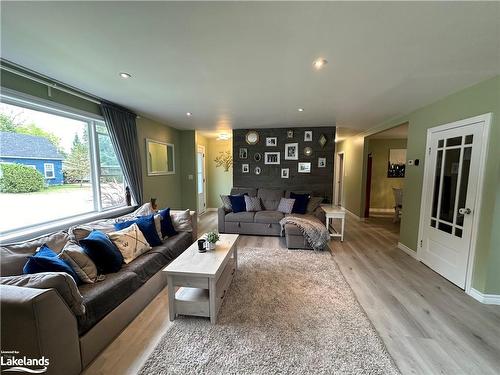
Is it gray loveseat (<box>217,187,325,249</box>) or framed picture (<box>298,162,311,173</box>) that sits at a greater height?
framed picture (<box>298,162,311,173</box>)

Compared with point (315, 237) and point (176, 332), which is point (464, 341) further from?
point (176, 332)

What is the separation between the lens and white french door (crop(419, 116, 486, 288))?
7.84 ft

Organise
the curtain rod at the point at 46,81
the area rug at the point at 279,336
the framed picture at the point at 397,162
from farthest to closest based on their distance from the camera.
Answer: the framed picture at the point at 397,162, the curtain rod at the point at 46,81, the area rug at the point at 279,336

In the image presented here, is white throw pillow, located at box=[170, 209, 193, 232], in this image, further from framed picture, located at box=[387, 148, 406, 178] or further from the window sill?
framed picture, located at box=[387, 148, 406, 178]

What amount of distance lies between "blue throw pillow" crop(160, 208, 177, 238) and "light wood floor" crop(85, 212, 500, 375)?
0.92 metres

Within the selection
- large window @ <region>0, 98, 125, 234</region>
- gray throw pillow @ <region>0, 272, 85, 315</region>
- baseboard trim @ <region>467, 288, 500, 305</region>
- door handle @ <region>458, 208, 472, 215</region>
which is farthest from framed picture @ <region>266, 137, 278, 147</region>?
gray throw pillow @ <region>0, 272, 85, 315</region>

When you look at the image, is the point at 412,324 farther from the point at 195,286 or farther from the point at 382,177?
the point at 382,177

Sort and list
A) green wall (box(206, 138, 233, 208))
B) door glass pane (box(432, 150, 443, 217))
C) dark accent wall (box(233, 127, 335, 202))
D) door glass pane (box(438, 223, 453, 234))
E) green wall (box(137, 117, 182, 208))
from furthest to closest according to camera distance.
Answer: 1. green wall (box(206, 138, 233, 208))
2. dark accent wall (box(233, 127, 335, 202))
3. green wall (box(137, 117, 182, 208))
4. door glass pane (box(432, 150, 443, 217))
5. door glass pane (box(438, 223, 453, 234))

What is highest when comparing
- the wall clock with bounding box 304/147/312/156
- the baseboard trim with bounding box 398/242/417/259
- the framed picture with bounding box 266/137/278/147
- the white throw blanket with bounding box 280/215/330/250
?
the framed picture with bounding box 266/137/278/147

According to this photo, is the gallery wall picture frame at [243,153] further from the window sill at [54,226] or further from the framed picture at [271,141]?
the window sill at [54,226]

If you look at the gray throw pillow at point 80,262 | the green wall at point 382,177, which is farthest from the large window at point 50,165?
the green wall at point 382,177

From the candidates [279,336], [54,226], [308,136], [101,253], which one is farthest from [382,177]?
[54,226]

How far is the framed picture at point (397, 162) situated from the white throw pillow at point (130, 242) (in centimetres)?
692

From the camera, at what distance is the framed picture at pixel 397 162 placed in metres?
6.30
